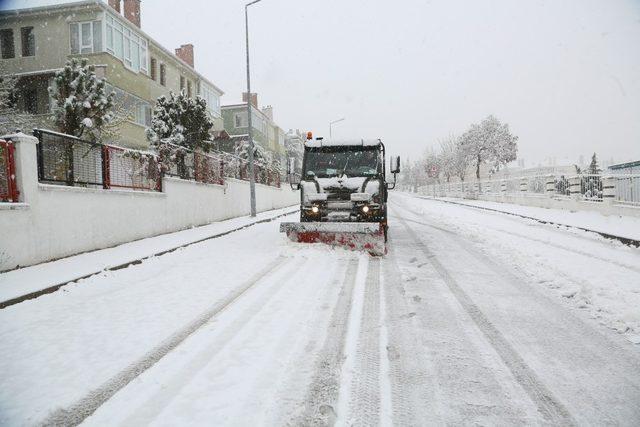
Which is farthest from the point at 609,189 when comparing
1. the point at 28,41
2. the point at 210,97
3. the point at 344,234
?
the point at 210,97

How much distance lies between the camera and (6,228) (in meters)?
6.63

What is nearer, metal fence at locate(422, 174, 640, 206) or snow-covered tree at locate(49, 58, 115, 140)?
metal fence at locate(422, 174, 640, 206)

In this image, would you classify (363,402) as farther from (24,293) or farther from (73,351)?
(24,293)

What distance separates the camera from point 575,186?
56.7 feet

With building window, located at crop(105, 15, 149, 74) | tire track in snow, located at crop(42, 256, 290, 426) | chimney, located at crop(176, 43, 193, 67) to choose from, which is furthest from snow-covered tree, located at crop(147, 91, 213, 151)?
chimney, located at crop(176, 43, 193, 67)

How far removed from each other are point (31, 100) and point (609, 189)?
28042 mm

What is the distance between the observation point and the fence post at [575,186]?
1711 cm

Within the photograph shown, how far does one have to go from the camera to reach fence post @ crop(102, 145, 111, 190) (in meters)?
9.50

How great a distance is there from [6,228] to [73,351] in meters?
4.62

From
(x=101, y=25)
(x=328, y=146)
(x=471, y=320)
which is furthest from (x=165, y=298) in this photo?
(x=101, y=25)

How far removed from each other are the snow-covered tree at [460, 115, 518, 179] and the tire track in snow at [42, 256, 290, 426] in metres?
46.8

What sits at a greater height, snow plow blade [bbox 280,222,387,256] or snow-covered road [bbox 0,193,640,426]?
snow plow blade [bbox 280,222,387,256]

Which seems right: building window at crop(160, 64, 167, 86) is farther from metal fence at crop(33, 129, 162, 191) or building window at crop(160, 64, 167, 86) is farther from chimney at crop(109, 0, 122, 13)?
metal fence at crop(33, 129, 162, 191)

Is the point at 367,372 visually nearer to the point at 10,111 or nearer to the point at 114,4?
the point at 10,111
